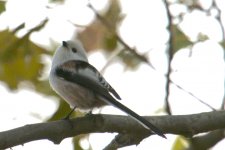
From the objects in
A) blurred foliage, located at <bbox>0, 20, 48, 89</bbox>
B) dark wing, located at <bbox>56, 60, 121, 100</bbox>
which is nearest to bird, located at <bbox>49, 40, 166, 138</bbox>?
dark wing, located at <bbox>56, 60, 121, 100</bbox>

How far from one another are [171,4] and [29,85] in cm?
168

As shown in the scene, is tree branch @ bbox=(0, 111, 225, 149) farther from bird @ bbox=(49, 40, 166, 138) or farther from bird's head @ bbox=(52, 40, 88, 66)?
bird's head @ bbox=(52, 40, 88, 66)

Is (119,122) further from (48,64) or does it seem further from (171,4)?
(48,64)

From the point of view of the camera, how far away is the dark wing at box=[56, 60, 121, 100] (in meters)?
4.35

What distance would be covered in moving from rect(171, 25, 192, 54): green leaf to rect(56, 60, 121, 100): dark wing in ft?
2.45

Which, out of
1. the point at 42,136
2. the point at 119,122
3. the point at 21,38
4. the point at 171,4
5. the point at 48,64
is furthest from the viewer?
the point at 48,64

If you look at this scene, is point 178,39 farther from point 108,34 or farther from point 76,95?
point 76,95

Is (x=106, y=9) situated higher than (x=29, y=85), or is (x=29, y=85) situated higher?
(x=106, y=9)

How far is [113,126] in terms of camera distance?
12.2ft

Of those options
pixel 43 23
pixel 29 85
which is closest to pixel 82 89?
pixel 43 23

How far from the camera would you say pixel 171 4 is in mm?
4777

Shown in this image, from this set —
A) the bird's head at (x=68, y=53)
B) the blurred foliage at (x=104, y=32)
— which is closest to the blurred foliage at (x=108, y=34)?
the blurred foliage at (x=104, y=32)

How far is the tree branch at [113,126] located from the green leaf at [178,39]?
104 cm

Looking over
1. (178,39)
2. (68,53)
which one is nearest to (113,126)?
(178,39)
